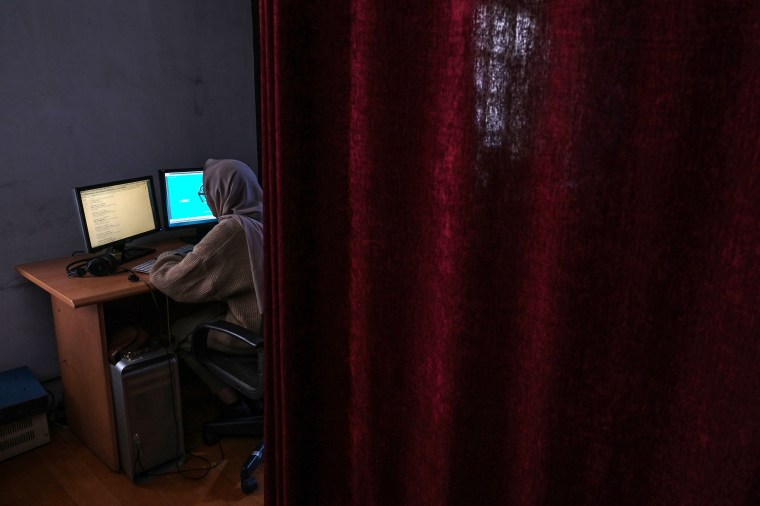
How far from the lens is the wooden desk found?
1894 millimetres

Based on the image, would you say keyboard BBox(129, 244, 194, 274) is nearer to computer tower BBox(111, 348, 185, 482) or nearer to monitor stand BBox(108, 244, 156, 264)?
monitor stand BBox(108, 244, 156, 264)

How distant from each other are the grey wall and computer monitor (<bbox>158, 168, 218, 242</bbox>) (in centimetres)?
16

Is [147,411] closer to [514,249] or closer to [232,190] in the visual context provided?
[232,190]

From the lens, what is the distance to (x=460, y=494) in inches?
33.9

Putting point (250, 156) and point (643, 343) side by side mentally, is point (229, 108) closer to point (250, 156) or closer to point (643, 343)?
point (250, 156)

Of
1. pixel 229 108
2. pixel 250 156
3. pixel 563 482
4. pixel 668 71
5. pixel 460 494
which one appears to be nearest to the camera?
pixel 668 71

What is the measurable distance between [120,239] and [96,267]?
21cm

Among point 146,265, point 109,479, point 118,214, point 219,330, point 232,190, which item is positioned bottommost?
point 109,479

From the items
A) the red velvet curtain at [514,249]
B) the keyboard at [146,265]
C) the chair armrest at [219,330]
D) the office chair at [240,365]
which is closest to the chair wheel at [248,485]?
the office chair at [240,365]

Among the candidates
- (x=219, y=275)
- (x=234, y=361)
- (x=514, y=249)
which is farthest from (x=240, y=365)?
(x=514, y=249)

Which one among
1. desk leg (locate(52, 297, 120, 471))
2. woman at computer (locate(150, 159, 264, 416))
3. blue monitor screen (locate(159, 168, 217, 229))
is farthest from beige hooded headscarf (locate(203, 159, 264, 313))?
desk leg (locate(52, 297, 120, 471))

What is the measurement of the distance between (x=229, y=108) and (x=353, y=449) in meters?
2.20

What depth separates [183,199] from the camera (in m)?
2.51

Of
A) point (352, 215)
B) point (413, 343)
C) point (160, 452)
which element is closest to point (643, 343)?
point (413, 343)
